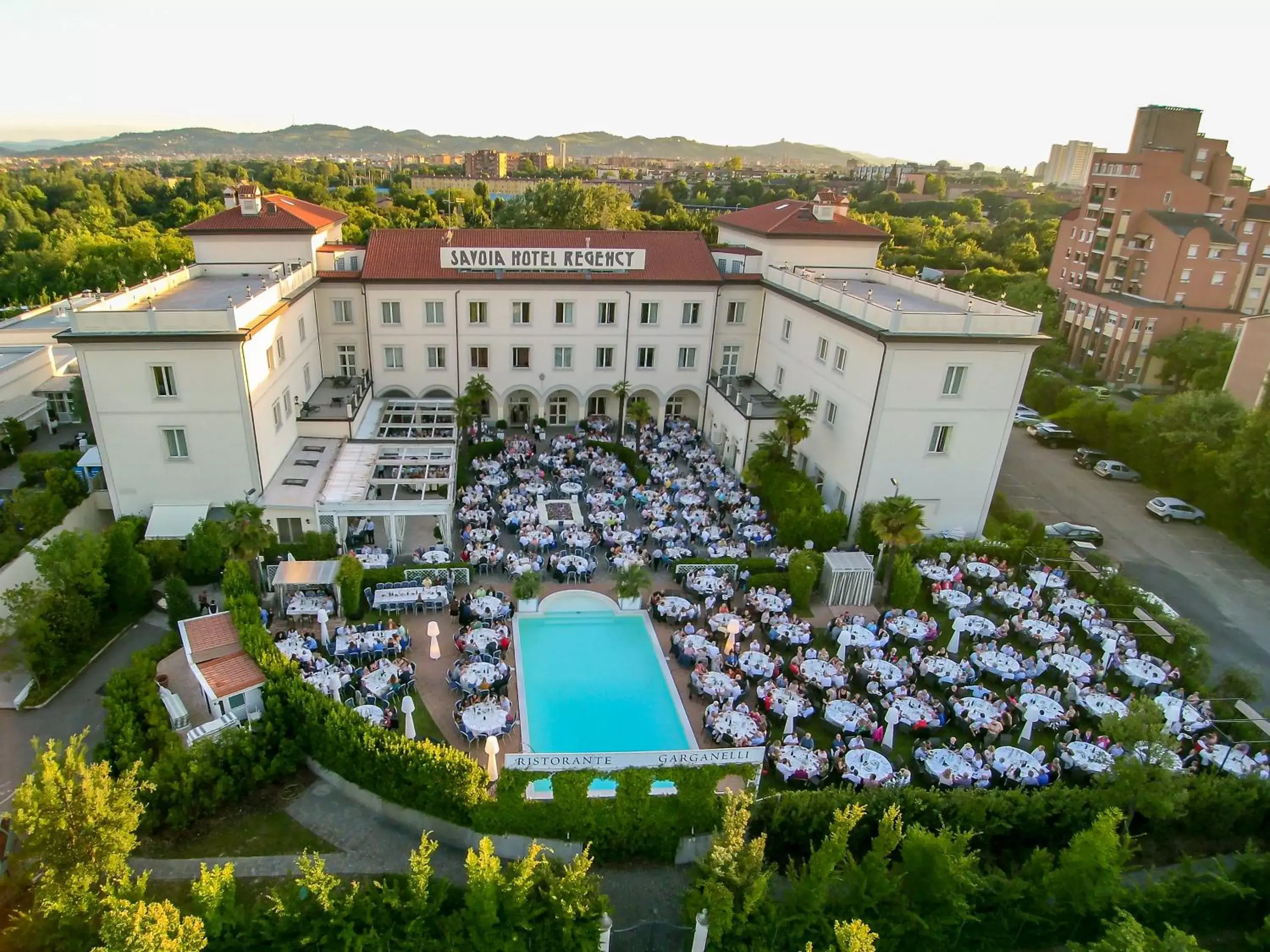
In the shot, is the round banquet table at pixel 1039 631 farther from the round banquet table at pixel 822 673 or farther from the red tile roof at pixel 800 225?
the red tile roof at pixel 800 225

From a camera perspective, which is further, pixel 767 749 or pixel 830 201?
pixel 830 201

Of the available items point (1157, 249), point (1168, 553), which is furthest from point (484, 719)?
point (1157, 249)

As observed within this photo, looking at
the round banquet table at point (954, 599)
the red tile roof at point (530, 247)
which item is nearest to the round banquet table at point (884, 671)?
the round banquet table at point (954, 599)

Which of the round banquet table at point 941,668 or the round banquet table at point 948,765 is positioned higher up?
the round banquet table at point 941,668

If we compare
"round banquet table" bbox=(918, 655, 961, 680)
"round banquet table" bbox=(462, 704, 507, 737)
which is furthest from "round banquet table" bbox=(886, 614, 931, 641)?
"round banquet table" bbox=(462, 704, 507, 737)

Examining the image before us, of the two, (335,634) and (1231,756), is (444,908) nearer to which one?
(335,634)

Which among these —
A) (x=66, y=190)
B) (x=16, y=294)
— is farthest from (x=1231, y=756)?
(x=66, y=190)

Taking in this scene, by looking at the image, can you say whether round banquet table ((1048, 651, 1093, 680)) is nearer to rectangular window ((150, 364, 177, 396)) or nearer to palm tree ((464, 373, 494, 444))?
palm tree ((464, 373, 494, 444))
